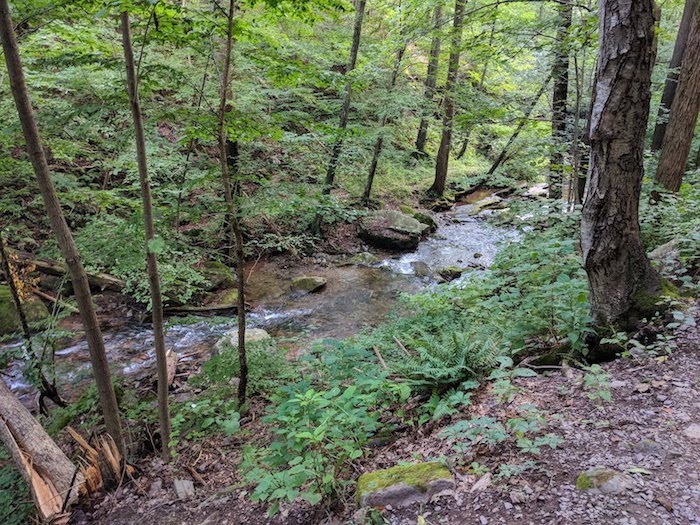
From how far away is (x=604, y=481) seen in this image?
2.08 m

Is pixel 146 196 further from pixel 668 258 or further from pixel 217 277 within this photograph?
pixel 217 277

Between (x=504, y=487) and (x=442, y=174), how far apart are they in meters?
14.5

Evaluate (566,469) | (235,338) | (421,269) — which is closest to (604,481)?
(566,469)

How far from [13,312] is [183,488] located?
592 cm

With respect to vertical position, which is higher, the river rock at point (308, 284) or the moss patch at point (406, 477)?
the moss patch at point (406, 477)

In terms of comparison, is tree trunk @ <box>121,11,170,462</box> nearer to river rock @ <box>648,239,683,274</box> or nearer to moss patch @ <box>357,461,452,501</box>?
moss patch @ <box>357,461,452,501</box>

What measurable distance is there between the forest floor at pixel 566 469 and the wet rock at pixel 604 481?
0.03 metres

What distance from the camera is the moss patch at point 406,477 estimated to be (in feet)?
7.89

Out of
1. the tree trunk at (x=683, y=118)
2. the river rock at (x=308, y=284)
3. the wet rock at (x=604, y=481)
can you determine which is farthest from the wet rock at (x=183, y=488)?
the tree trunk at (x=683, y=118)

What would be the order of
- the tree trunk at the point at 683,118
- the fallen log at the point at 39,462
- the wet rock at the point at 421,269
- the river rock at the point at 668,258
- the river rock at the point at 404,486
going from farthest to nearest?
the wet rock at the point at 421,269 → the tree trunk at the point at 683,118 → the river rock at the point at 668,258 → the fallen log at the point at 39,462 → the river rock at the point at 404,486

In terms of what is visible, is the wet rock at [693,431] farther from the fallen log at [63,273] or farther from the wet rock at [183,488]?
the fallen log at [63,273]

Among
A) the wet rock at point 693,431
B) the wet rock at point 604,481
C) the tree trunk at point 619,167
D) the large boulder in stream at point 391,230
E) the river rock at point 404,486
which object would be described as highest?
the tree trunk at point 619,167

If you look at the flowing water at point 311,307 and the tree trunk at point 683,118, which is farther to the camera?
the flowing water at point 311,307

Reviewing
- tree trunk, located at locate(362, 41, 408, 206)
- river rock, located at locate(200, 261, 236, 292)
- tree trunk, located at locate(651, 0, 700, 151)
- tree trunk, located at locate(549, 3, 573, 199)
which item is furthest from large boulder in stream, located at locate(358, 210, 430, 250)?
tree trunk, located at locate(651, 0, 700, 151)
